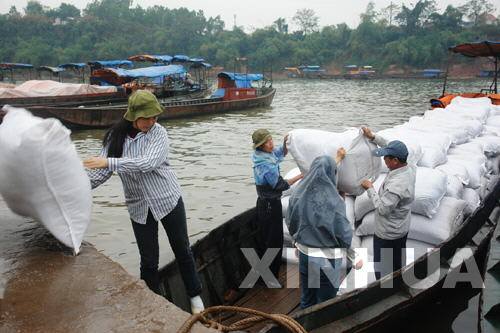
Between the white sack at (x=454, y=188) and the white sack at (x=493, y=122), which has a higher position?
the white sack at (x=493, y=122)

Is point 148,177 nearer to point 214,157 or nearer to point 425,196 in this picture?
point 425,196

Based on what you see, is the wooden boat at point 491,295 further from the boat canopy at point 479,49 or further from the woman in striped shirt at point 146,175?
the boat canopy at point 479,49

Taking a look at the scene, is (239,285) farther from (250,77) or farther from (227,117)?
(250,77)

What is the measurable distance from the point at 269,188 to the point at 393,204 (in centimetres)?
101

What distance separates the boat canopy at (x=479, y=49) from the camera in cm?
1040

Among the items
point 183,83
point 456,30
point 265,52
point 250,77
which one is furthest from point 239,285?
point 456,30

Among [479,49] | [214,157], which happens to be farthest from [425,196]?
[479,49]

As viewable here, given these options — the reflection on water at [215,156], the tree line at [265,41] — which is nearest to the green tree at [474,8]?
the tree line at [265,41]

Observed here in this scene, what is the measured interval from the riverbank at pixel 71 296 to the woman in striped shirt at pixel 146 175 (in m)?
0.37

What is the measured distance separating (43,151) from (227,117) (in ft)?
55.3

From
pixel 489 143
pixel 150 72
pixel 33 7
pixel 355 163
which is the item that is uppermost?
pixel 33 7

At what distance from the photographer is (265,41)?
69812mm

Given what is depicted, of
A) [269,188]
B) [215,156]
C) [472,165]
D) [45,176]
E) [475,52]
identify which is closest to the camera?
[45,176]

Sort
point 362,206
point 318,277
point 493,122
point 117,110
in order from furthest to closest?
1. point 117,110
2. point 493,122
3. point 362,206
4. point 318,277
